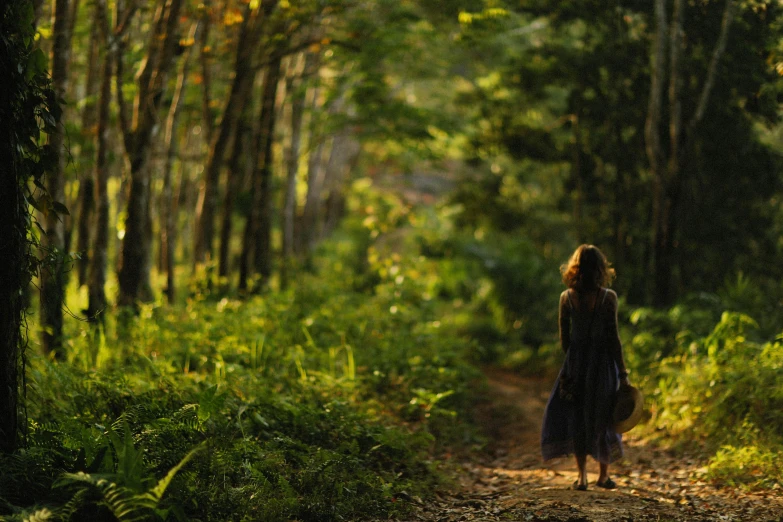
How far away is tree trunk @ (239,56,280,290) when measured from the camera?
676 inches

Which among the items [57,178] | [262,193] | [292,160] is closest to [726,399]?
[57,178]

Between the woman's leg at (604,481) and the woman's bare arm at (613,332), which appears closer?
the woman's bare arm at (613,332)

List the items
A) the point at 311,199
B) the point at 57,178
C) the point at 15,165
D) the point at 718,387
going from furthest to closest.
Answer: the point at 311,199
the point at 57,178
the point at 718,387
the point at 15,165

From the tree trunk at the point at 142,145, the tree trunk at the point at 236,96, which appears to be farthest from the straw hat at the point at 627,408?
the tree trunk at the point at 236,96

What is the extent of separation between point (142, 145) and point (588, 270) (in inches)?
276

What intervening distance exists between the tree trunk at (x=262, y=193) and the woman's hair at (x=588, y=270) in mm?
10540

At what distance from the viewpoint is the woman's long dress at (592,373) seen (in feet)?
24.4

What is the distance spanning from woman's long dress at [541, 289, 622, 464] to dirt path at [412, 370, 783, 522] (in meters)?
0.41

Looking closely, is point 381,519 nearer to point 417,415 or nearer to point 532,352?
point 417,415

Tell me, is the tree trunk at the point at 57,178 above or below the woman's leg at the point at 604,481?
above

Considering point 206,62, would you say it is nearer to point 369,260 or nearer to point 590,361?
point 369,260

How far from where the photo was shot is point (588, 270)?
7344 mm

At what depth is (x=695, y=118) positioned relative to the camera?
539 inches

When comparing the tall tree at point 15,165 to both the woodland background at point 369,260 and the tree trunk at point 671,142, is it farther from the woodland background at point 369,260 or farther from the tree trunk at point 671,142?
the tree trunk at point 671,142
